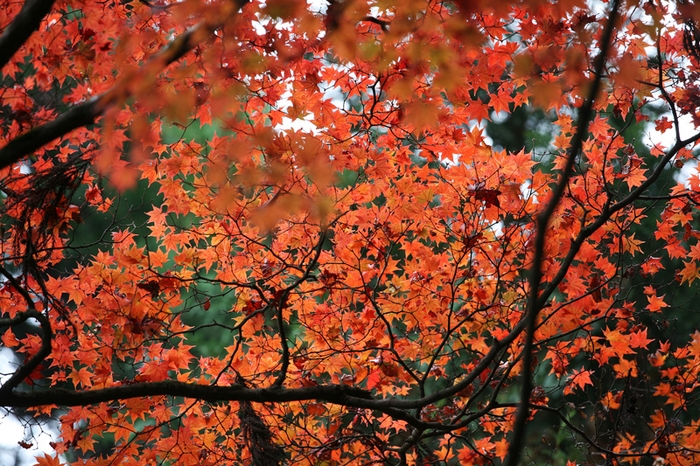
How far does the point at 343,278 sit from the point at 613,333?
191cm

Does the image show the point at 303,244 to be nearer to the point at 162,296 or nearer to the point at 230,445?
the point at 162,296

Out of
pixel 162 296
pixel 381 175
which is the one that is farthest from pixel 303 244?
pixel 162 296

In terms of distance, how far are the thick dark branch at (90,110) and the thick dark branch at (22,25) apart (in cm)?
30

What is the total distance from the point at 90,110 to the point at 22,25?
0.43 metres

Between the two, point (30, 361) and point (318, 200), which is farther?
point (318, 200)

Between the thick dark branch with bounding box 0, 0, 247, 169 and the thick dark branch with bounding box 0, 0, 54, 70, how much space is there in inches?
11.7

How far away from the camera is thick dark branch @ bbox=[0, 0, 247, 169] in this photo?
5.39 ft

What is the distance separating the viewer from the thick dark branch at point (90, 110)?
5.39 ft

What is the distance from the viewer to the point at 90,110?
1742 mm

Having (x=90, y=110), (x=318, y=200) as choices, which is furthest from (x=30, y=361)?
(x=318, y=200)

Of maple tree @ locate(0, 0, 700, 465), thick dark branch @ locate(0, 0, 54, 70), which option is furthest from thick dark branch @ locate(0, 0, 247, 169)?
maple tree @ locate(0, 0, 700, 465)

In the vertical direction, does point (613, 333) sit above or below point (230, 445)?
above

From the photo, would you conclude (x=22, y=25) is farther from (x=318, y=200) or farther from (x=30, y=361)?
(x=318, y=200)

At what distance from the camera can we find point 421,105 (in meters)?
3.07
